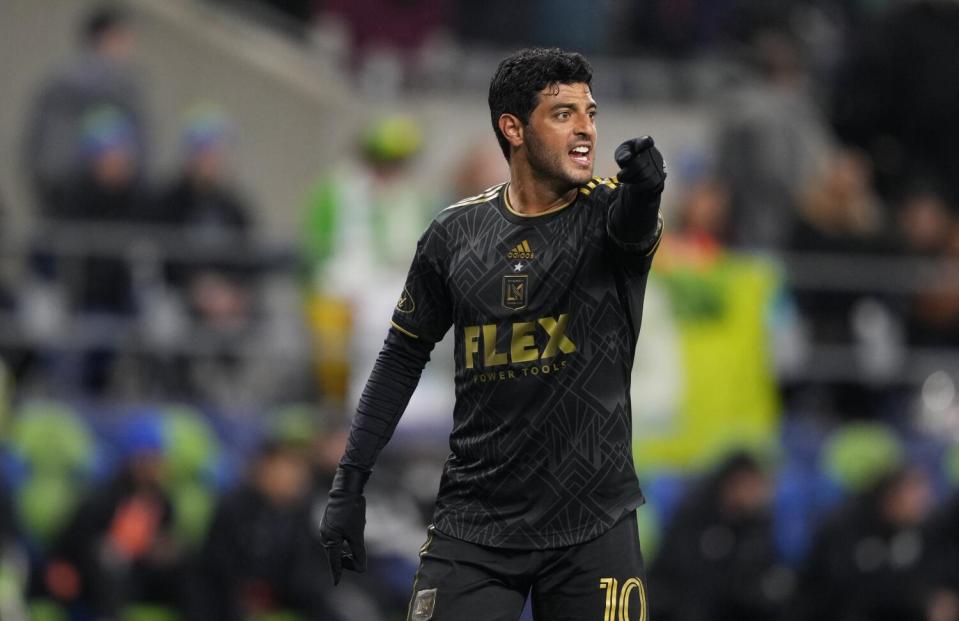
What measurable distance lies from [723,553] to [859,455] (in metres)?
0.95

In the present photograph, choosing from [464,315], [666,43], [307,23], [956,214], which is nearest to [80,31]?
[307,23]

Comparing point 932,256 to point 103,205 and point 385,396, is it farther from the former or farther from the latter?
point 385,396

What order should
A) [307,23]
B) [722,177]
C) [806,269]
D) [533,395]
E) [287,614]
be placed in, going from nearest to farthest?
1. [533,395]
2. [287,614]
3. [806,269]
4. [722,177]
5. [307,23]

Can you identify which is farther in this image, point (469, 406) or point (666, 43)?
point (666, 43)

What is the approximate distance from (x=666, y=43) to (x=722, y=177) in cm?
299

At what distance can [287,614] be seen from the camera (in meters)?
11.4

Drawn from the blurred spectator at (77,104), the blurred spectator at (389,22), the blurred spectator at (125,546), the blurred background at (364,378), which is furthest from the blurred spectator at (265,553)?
the blurred spectator at (389,22)

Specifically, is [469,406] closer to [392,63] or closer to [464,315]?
[464,315]

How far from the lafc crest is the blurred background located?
5.40 m

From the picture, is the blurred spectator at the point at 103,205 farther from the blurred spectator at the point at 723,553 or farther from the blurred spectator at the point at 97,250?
the blurred spectator at the point at 723,553

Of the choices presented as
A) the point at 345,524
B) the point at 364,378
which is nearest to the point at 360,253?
the point at 364,378

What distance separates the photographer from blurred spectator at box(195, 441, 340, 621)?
11.3 m

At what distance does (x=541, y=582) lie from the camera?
603 cm

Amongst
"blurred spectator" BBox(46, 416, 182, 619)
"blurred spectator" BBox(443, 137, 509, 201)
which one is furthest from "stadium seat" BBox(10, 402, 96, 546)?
"blurred spectator" BBox(443, 137, 509, 201)
